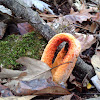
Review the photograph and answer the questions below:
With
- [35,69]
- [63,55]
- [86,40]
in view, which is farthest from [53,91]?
[86,40]

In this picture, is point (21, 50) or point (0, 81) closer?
point (0, 81)

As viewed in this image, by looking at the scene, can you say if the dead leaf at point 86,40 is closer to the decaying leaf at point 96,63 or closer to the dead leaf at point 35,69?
the decaying leaf at point 96,63

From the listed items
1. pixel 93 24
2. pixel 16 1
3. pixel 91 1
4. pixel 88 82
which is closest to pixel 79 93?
pixel 88 82

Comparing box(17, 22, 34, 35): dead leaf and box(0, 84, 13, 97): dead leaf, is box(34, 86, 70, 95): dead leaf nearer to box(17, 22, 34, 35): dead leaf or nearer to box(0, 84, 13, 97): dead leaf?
box(0, 84, 13, 97): dead leaf

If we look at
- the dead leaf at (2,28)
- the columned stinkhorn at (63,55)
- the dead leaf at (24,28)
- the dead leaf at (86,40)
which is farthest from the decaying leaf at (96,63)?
the dead leaf at (2,28)

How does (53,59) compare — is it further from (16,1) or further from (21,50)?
(16,1)

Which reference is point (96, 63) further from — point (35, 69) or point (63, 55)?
point (35, 69)

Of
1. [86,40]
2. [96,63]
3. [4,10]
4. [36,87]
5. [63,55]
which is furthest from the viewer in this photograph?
[86,40]

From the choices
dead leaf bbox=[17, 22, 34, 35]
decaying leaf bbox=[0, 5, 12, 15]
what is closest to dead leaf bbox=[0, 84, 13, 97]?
dead leaf bbox=[17, 22, 34, 35]
